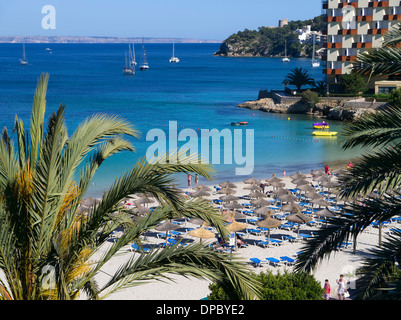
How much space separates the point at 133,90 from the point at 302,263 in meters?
100

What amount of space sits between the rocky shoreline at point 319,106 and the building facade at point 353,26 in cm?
391

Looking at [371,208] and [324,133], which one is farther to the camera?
[324,133]

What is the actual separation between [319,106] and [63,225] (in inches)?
2455

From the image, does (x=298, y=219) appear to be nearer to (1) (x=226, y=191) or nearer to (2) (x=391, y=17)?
(1) (x=226, y=191)

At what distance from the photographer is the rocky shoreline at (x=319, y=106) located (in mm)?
60031

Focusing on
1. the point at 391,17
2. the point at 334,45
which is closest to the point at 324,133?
the point at 334,45

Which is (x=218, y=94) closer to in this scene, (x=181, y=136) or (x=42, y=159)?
(x=181, y=136)

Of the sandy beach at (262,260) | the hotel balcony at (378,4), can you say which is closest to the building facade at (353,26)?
the hotel balcony at (378,4)

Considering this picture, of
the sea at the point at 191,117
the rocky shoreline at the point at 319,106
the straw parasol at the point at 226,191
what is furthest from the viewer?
the rocky shoreline at the point at 319,106

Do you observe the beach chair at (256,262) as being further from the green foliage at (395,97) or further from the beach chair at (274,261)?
the green foliage at (395,97)

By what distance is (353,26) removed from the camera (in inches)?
2569

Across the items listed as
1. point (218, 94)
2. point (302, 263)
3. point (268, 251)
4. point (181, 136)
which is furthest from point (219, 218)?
point (218, 94)

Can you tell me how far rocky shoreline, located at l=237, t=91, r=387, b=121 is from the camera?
197 feet

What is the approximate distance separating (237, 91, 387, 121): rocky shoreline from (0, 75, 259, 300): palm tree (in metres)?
51.2
